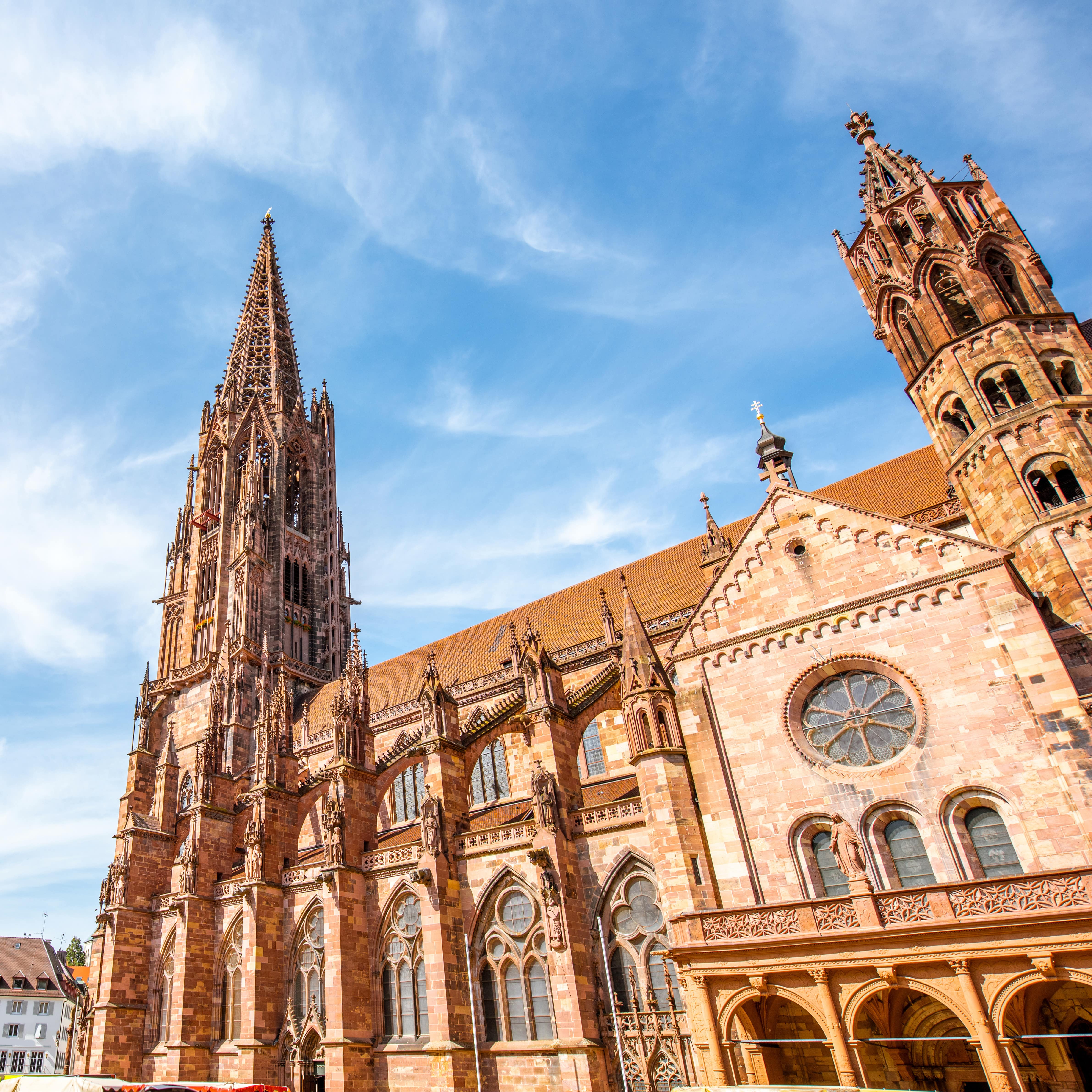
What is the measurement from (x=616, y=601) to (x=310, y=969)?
47.7ft

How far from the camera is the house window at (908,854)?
13.2 metres

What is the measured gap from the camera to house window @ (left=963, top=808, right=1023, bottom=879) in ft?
41.8

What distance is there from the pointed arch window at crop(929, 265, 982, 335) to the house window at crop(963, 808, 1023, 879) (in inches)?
477

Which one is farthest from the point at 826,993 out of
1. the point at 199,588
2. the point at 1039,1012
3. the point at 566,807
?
the point at 199,588

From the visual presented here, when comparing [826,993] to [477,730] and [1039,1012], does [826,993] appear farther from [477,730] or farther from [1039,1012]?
[477,730]

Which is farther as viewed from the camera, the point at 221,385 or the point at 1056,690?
the point at 221,385

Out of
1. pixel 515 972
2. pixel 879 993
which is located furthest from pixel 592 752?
pixel 879 993

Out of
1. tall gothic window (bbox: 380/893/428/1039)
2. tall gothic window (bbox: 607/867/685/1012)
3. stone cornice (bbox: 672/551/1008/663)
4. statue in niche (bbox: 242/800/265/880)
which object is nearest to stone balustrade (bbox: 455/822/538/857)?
tall gothic window (bbox: 380/893/428/1039)

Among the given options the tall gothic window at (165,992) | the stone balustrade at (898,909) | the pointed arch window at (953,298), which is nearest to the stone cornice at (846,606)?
the stone balustrade at (898,909)

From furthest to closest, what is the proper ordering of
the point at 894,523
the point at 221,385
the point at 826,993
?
the point at 221,385
the point at 894,523
the point at 826,993

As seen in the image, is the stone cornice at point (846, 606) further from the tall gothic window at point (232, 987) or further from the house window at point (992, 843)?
the tall gothic window at point (232, 987)

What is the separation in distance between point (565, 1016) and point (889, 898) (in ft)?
24.8

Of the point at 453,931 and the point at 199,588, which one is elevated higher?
the point at 199,588

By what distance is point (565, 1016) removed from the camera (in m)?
15.8
